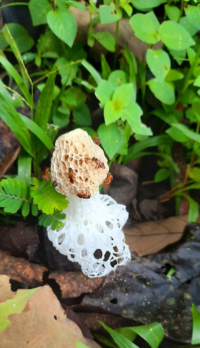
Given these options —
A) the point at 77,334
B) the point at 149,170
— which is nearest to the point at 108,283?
the point at 77,334

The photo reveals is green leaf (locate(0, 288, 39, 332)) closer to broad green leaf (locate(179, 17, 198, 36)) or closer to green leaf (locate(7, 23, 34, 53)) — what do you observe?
green leaf (locate(7, 23, 34, 53))

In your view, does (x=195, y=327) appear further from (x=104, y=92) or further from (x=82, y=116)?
(x=82, y=116)

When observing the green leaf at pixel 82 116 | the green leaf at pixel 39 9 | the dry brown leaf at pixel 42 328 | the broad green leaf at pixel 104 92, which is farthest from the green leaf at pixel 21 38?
the dry brown leaf at pixel 42 328

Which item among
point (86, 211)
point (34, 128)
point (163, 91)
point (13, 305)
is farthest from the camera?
point (163, 91)

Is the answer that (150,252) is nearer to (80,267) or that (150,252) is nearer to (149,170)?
(80,267)

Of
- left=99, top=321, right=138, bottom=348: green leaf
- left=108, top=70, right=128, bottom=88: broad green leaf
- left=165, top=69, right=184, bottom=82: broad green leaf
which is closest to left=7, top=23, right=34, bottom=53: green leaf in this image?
left=108, top=70, right=128, bottom=88: broad green leaf

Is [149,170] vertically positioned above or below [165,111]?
below

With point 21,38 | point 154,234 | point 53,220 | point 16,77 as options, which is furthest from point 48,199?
point 21,38
